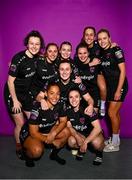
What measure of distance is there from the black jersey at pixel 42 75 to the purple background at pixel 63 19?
71cm

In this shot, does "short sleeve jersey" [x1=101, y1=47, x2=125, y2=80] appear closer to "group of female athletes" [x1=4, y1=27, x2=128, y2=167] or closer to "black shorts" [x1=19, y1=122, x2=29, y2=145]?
"group of female athletes" [x1=4, y1=27, x2=128, y2=167]

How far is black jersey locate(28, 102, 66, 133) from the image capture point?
3486 mm

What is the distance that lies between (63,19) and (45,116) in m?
1.46

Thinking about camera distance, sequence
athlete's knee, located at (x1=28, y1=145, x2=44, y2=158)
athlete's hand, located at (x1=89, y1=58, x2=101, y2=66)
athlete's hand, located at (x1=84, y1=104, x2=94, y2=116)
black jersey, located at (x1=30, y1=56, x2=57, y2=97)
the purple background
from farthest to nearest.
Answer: the purple background, athlete's hand, located at (x1=89, y1=58, x2=101, y2=66), black jersey, located at (x1=30, y1=56, x2=57, y2=97), athlete's hand, located at (x1=84, y1=104, x2=94, y2=116), athlete's knee, located at (x1=28, y1=145, x2=44, y2=158)

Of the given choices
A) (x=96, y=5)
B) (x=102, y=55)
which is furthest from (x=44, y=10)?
(x=102, y=55)

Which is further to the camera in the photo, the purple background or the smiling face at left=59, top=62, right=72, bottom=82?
the purple background

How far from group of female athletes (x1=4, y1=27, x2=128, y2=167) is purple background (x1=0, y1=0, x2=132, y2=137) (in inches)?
15.5

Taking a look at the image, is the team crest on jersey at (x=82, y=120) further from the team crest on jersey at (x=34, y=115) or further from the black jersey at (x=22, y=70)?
the black jersey at (x=22, y=70)

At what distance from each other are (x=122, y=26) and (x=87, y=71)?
84cm

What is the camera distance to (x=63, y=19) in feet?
14.3

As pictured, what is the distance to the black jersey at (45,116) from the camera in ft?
11.4

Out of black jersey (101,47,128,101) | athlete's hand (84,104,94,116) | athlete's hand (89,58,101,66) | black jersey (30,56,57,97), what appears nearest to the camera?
athlete's hand (84,104,94,116)

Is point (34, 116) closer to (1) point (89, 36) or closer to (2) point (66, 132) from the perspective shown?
(2) point (66, 132)

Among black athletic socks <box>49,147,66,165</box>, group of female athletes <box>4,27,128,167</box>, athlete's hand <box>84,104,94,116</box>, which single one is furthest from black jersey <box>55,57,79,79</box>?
black athletic socks <box>49,147,66,165</box>
